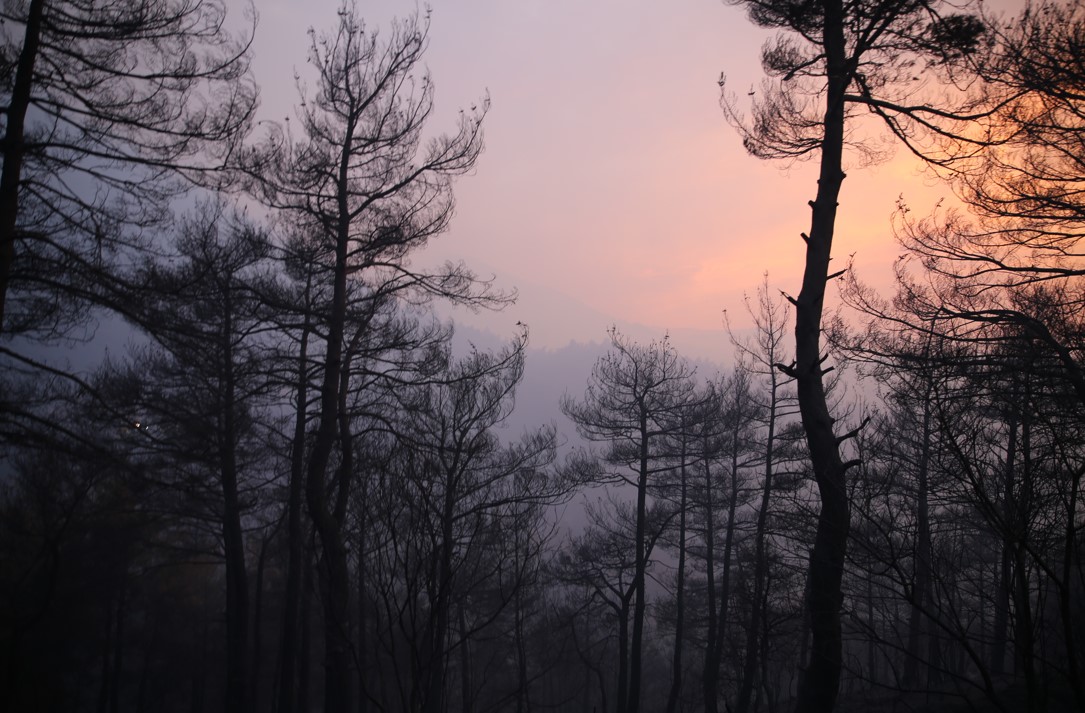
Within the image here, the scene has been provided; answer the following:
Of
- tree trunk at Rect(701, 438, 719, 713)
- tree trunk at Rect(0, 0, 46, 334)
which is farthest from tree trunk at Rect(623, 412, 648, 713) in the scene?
tree trunk at Rect(0, 0, 46, 334)

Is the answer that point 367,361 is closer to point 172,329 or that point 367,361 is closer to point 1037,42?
point 172,329

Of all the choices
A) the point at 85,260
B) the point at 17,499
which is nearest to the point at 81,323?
the point at 85,260

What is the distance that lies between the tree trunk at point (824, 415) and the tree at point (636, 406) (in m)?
8.95

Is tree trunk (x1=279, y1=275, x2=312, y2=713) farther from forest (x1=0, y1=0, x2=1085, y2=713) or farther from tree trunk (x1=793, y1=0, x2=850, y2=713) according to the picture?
tree trunk (x1=793, y1=0, x2=850, y2=713)

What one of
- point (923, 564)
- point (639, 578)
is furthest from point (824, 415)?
point (639, 578)

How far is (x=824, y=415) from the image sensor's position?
5098 mm

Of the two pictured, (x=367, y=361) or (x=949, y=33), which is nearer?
(x=949, y=33)

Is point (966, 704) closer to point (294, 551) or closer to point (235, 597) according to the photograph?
point (294, 551)

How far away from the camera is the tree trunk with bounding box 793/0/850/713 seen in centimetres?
470

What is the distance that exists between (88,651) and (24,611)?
10987mm

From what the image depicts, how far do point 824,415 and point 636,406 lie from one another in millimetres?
9306

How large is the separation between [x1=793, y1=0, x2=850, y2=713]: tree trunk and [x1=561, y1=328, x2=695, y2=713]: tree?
895cm

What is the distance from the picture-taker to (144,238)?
5980 millimetres

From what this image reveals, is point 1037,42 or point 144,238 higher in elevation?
point 1037,42
